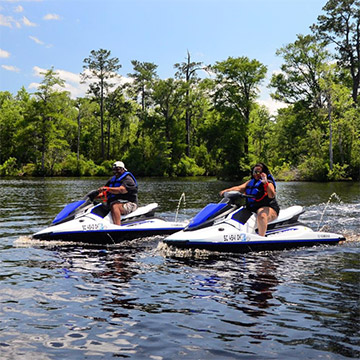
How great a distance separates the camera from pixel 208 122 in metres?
67.2

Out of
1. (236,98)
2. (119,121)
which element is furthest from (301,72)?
(119,121)

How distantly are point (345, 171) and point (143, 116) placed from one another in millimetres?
31315

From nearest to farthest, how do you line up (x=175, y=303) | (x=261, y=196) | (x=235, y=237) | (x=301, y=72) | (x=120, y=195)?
1. (x=175, y=303)
2. (x=235, y=237)
3. (x=261, y=196)
4. (x=120, y=195)
5. (x=301, y=72)

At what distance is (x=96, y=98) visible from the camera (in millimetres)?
70125

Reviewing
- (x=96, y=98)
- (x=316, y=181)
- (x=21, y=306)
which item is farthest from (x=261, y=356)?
(x=96, y=98)

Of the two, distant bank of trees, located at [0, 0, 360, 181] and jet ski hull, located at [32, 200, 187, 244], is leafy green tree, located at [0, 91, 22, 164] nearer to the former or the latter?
distant bank of trees, located at [0, 0, 360, 181]

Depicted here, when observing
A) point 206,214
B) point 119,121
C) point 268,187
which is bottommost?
point 206,214

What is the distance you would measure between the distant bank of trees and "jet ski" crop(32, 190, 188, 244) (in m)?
35.4

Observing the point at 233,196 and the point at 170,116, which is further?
the point at 170,116

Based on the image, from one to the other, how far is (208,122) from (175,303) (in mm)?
61817

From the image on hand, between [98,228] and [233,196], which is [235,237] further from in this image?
[98,228]

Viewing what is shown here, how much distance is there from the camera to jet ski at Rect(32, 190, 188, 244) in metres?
10.5

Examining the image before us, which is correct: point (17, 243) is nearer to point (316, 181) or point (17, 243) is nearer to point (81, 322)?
point (81, 322)

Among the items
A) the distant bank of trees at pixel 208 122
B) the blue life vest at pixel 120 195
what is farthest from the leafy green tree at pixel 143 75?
the blue life vest at pixel 120 195
